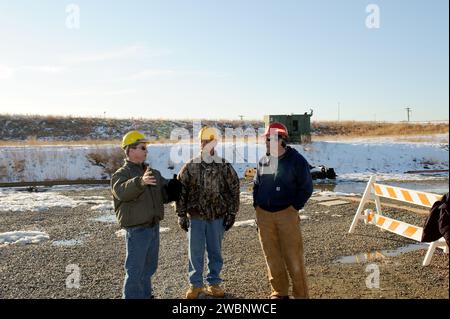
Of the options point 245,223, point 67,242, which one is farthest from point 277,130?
point 67,242

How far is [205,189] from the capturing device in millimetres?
4938

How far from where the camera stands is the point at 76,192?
1503cm

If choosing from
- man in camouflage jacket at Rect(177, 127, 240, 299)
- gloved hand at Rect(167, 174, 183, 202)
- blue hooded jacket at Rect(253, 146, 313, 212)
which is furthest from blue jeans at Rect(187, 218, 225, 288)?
blue hooded jacket at Rect(253, 146, 313, 212)

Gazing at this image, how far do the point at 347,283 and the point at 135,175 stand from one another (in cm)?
310

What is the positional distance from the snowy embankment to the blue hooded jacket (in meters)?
15.3

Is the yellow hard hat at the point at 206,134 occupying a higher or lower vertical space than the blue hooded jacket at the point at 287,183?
higher

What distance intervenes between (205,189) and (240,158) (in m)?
18.4

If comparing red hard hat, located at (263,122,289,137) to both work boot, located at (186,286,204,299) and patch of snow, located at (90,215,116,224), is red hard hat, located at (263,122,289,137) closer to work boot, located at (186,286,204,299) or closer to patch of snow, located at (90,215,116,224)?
work boot, located at (186,286,204,299)

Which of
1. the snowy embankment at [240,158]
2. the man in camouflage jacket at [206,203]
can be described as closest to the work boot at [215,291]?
the man in camouflage jacket at [206,203]

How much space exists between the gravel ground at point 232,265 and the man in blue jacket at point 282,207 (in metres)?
0.52

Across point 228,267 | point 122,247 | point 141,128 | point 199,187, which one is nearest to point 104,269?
point 122,247

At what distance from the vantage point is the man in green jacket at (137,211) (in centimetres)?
437

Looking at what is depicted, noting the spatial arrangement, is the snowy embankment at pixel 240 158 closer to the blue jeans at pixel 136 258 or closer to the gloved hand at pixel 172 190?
the gloved hand at pixel 172 190
